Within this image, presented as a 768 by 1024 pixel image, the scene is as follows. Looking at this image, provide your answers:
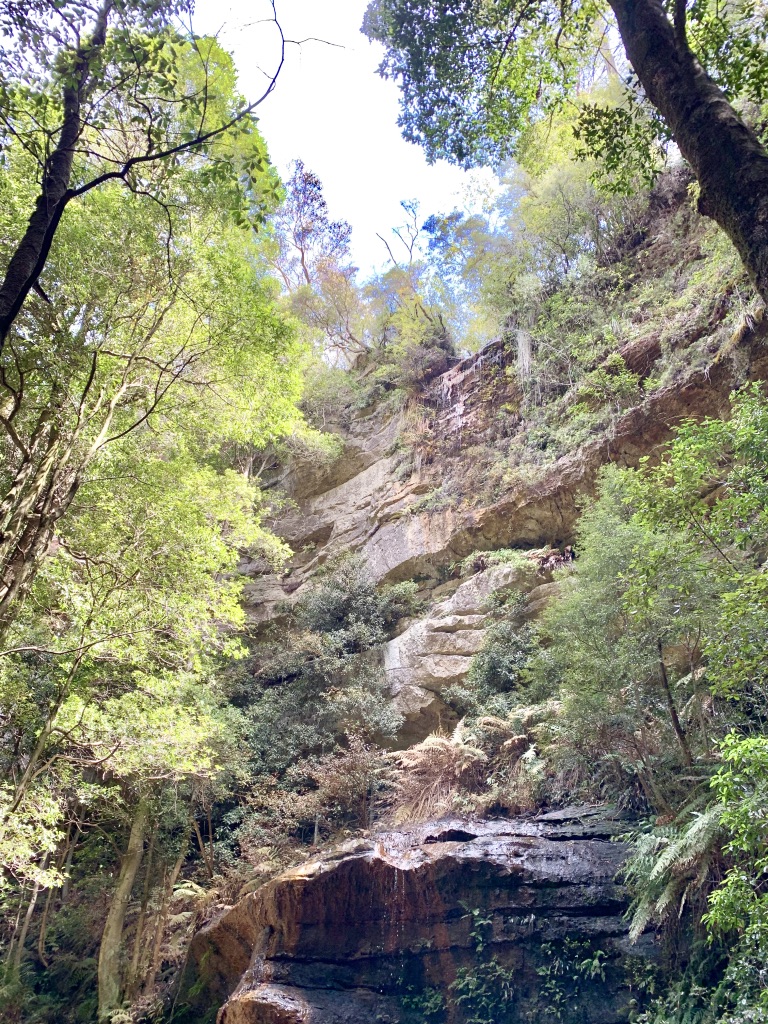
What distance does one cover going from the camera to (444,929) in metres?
6.84

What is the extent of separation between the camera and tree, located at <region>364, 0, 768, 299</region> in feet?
9.61

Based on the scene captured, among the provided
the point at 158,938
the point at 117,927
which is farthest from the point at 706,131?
the point at 117,927

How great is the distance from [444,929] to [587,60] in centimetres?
949

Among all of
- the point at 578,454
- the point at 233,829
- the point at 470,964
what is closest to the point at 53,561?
the point at 470,964

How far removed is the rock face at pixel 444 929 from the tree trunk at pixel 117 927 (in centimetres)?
203

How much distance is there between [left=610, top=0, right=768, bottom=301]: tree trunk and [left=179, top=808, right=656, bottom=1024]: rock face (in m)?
6.21

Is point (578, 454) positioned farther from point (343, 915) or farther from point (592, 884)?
point (343, 915)

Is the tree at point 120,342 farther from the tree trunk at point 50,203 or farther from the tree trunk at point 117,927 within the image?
the tree trunk at point 117,927

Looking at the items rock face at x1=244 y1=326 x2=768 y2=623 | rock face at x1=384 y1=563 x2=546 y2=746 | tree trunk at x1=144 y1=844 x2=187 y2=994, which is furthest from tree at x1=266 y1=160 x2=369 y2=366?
tree trunk at x1=144 y1=844 x2=187 y2=994

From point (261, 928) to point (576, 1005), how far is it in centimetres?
382

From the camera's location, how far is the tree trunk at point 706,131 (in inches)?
109

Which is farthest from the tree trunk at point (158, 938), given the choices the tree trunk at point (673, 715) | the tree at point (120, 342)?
the tree trunk at point (673, 715)

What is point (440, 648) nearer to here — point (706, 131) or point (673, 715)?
point (673, 715)

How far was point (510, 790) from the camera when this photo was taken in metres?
8.30
